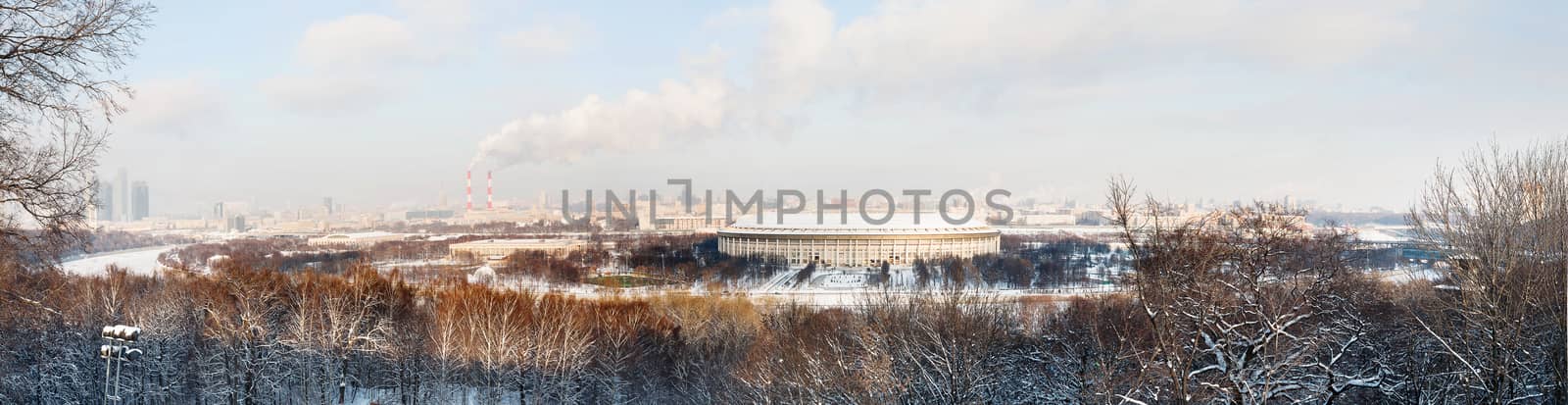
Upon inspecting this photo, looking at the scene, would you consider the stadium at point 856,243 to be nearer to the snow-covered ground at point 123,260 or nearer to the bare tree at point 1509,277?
the snow-covered ground at point 123,260

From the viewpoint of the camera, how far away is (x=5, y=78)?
4.62 metres

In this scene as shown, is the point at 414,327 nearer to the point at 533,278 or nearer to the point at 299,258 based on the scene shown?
the point at 533,278

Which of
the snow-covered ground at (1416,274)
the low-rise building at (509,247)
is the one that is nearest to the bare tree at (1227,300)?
the snow-covered ground at (1416,274)

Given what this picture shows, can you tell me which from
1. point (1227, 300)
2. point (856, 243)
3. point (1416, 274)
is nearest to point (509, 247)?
point (856, 243)

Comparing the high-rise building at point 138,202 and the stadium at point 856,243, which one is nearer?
the stadium at point 856,243

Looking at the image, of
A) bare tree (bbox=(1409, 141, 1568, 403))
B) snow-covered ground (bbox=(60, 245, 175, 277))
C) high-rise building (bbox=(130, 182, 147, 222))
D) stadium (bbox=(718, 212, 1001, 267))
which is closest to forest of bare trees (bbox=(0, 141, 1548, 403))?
bare tree (bbox=(1409, 141, 1568, 403))

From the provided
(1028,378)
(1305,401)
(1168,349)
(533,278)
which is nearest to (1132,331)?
(1028,378)

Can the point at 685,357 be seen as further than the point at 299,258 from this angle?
No

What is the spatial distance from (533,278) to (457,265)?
1102 centimetres

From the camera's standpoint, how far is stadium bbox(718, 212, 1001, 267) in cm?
5916

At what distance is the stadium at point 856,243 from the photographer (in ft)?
194

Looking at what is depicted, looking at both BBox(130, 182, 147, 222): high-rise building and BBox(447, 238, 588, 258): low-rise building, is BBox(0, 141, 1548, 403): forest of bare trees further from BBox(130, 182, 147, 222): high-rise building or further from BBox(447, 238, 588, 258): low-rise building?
BBox(130, 182, 147, 222): high-rise building

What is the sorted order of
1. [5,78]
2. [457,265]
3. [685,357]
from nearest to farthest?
1. [5,78]
2. [685,357]
3. [457,265]

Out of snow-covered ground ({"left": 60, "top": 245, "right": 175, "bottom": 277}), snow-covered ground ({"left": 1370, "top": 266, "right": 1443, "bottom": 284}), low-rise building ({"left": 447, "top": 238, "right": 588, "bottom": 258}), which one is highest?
snow-covered ground ({"left": 1370, "top": 266, "right": 1443, "bottom": 284})
